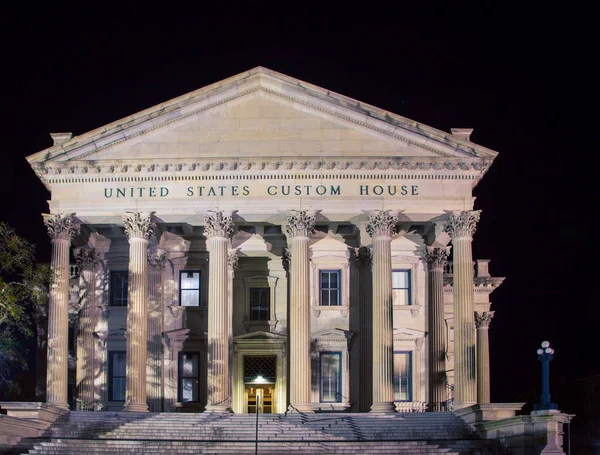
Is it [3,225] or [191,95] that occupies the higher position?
[191,95]

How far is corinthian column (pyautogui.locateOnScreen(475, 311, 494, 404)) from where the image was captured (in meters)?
56.7

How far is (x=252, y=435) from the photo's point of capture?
45719 millimetres

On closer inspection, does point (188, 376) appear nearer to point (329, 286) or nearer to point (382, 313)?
point (329, 286)

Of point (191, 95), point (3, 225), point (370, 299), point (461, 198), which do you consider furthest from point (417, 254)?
point (3, 225)

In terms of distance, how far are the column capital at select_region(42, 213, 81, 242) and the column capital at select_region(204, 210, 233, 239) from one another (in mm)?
6185

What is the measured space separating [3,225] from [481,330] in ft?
95.3

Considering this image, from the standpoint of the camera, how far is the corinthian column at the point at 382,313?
1966 inches

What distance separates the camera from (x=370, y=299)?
56.1 metres

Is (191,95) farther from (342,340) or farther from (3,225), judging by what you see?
(342,340)

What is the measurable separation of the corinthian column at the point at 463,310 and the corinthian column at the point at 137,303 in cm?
1372

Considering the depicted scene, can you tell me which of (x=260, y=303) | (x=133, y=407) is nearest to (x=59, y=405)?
(x=133, y=407)

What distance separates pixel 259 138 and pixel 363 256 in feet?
29.6

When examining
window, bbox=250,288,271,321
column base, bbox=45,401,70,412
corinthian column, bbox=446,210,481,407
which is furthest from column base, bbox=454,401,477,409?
column base, bbox=45,401,70,412

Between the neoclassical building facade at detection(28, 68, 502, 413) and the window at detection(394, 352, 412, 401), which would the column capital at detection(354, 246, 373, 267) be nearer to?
the neoclassical building facade at detection(28, 68, 502, 413)
